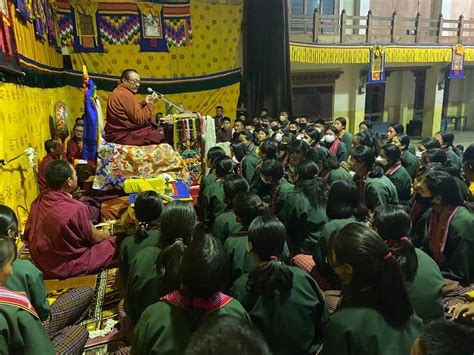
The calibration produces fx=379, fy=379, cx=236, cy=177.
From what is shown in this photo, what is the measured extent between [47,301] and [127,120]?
10.2 ft

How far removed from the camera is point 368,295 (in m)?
1.41

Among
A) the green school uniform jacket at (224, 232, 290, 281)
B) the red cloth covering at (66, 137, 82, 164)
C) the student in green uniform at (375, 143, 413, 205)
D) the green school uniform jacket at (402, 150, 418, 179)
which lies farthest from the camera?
the red cloth covering at (66, 137, 82, 164)

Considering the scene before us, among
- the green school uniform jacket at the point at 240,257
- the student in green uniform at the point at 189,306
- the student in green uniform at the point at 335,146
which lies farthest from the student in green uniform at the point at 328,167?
the student in green uniform at the point at 189,306

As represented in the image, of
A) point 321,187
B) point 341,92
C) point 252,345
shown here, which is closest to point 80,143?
point 321,187

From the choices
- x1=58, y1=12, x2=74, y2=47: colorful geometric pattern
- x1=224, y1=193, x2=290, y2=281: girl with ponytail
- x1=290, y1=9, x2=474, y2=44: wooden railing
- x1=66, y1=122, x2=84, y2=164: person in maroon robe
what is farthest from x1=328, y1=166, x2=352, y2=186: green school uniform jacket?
x1=290, y1=9, x2=474, y2=44: wooden railing

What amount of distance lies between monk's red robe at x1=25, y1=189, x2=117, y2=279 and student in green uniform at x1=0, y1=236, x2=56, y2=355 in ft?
4.09

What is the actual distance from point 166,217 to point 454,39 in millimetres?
12634

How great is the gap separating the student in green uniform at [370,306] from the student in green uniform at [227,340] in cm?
59

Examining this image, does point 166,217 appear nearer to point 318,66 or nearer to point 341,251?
point 341,251

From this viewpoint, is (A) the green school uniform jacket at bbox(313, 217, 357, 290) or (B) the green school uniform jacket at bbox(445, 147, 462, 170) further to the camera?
(B) the green school uniform jacket at bbox(445, 147, 462, 170)

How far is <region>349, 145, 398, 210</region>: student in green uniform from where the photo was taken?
3.29m

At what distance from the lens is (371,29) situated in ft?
33.6

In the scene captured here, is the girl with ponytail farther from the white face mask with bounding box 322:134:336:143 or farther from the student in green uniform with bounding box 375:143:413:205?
the white face mask with bounding box 322:134:336:143

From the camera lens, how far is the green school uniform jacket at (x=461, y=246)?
2.34m
